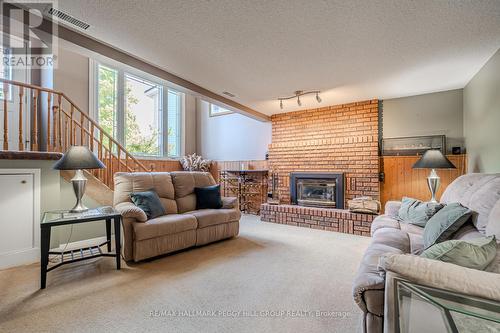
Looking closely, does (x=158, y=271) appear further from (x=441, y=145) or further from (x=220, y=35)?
(x=441, y=145)

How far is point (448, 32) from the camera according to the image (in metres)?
2.31

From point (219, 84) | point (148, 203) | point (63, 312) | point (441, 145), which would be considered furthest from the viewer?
point (441, 145)

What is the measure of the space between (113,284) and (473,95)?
510cm

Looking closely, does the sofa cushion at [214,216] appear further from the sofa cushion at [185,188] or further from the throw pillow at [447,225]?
the throw pillow at [447,225]

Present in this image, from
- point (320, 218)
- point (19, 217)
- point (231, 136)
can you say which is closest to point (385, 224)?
point (320, 218)

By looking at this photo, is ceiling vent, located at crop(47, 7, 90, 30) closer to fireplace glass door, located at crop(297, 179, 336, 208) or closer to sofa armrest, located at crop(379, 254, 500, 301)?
sofa armrest, located at crop(379, 254, 500, 301)

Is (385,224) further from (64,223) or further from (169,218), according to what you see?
(64,223)

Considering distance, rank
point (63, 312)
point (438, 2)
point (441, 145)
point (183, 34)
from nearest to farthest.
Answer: point (63, 312) < point (438, 2) < point (183, 34) < point (441, 145)

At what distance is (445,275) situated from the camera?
1.02 m

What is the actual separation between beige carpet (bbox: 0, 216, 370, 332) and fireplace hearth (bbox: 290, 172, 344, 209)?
1747 millimetres

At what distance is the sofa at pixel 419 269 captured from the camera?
0.99 meters

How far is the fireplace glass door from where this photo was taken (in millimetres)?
4812

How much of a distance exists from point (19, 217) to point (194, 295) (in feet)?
7.17

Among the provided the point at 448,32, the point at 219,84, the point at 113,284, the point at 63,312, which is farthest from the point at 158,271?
the point at 448,32
